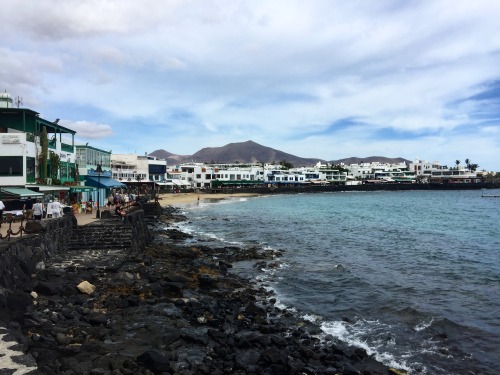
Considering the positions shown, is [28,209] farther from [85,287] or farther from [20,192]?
[85,287]

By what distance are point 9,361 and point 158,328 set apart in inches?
198

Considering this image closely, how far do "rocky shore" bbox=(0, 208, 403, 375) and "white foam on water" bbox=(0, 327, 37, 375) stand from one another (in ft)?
0.50

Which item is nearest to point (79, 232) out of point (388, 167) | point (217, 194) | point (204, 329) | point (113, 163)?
point (204, 329)

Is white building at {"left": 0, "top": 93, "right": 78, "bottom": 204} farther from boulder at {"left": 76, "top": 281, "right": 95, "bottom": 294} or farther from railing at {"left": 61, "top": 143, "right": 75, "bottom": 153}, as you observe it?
boulder at {"left": 76, "top": 281, "right": 95, "bottom": 294}

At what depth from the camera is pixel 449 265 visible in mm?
24453

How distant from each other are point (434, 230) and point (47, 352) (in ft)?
135

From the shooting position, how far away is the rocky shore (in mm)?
9266

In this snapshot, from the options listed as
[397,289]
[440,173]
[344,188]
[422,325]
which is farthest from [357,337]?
[440,173]

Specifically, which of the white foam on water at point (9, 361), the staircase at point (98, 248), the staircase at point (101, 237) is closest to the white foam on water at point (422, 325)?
the white foam on water at point (9, 361)

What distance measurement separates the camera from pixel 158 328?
1191 centimetres

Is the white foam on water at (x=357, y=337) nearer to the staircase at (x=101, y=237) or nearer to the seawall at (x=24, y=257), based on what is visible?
the seawall at (x=24, y=257)

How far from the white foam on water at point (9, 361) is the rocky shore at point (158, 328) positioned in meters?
0.15

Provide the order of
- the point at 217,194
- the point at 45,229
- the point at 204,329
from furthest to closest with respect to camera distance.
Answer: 1. the point at 217,194
2. the point at 45,229
3. the point at 204,329

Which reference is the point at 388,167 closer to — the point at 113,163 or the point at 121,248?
the point at 113,163
